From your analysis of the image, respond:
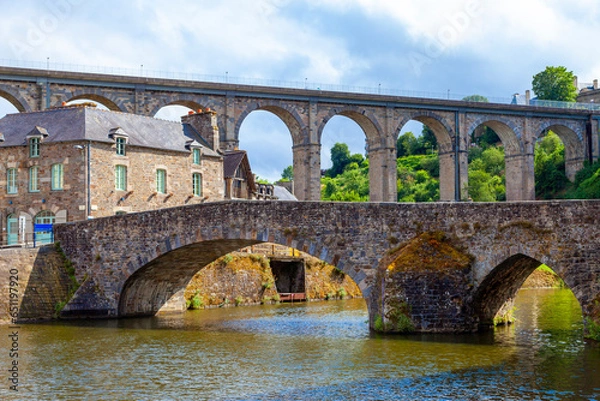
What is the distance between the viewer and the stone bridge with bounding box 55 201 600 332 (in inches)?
805

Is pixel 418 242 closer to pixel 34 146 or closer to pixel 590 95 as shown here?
pixel 34 146

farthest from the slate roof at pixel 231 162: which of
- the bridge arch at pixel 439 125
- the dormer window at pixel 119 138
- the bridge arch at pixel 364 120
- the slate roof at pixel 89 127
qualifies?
the bridge arch at pixel 439 125

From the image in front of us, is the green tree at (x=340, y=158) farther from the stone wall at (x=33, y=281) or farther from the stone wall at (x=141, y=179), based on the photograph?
the stone wall at (x=33, y=281)

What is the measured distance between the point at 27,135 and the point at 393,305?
1785cm

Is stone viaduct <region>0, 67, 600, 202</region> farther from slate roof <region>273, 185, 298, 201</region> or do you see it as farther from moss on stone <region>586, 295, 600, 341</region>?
moss on stone <region>586, 295, 600, 341</region>

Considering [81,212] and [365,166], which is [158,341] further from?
[365,166]

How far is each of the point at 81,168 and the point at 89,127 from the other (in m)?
1.84

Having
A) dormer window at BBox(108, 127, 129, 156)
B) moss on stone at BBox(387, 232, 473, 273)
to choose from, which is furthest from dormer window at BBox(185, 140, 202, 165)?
moss on stone at BBox(387, 232, 473, 273)

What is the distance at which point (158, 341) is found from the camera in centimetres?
2242

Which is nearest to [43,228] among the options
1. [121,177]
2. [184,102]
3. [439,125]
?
[121,177]

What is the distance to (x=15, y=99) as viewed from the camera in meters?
42.4

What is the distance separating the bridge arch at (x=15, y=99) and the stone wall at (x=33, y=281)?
634 inches

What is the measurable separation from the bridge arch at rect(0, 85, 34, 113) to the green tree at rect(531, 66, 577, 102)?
55.2 meters

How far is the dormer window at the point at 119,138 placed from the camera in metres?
33.1
